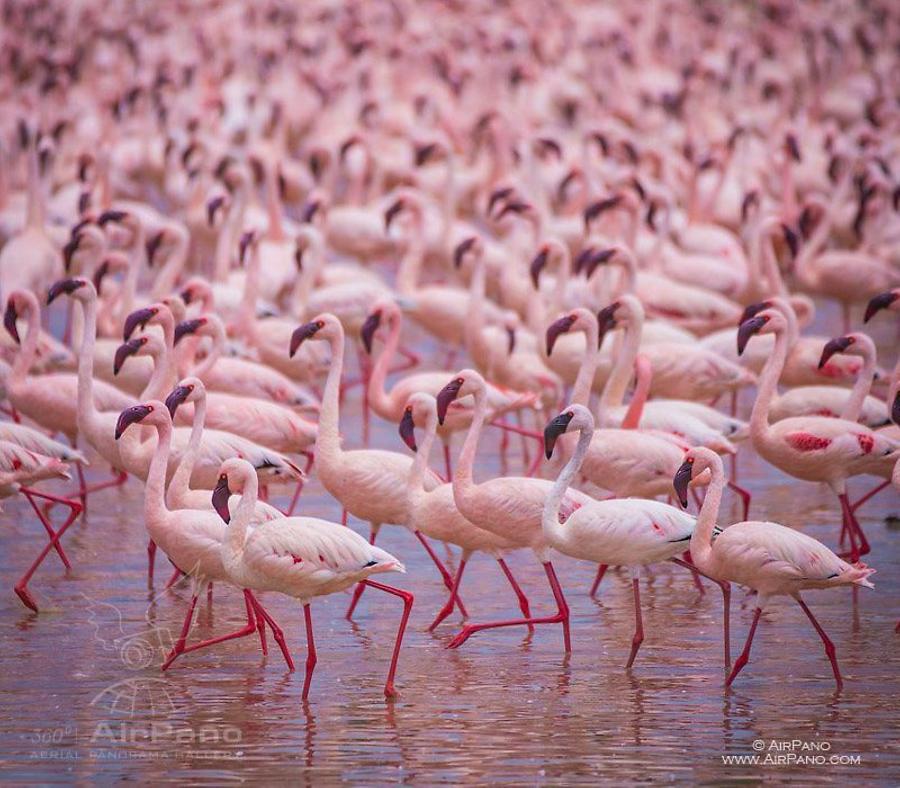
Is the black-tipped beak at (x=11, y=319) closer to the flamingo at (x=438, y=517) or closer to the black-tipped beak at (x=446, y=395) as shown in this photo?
the flamingo at (x=438, y=517)

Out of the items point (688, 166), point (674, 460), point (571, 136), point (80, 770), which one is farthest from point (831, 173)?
point (80, 770)

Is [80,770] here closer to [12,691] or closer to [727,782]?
[12,691]

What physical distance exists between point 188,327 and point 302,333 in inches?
37.8

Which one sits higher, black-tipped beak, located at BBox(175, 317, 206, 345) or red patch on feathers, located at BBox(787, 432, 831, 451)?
black-tipped beak, located at BBox(175, 317, 206, 345)

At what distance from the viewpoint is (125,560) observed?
9.92 metres

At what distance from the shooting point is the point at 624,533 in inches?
311

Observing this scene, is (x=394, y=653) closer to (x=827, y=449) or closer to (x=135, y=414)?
(x=135, y=414)

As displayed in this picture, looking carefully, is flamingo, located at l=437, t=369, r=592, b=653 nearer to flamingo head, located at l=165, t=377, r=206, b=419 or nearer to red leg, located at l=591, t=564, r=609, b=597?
red leg, located at l=591, t=564, r=609, b=597

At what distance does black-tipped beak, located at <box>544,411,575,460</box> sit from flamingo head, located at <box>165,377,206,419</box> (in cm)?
166

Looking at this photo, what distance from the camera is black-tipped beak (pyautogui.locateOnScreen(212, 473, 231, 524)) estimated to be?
25.3 ft

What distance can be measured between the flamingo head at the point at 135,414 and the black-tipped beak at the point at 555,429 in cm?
177

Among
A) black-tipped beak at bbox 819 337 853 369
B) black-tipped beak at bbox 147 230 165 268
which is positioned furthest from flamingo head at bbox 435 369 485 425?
black-tipped beak at bbox 147 230 165 268

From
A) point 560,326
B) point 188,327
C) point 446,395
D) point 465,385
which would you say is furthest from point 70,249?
point 446,395

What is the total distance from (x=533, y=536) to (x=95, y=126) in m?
15.7
